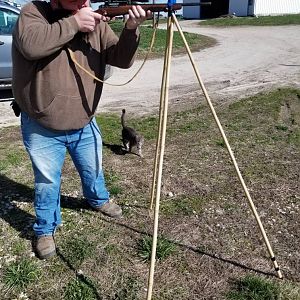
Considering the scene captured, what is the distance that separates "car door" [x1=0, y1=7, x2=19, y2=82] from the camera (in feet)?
28.3

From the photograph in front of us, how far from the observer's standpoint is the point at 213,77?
11523mm

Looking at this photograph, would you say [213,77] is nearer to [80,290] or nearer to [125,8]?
[125,8]

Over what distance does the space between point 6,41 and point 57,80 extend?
645 cm

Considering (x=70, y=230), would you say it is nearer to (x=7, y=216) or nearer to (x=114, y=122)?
(x=7, y=216)

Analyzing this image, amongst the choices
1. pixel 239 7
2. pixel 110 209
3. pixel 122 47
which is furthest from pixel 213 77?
pixel 239 7

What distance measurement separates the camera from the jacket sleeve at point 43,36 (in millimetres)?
2598

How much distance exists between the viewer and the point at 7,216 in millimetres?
4113

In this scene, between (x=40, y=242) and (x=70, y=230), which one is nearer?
(x=40, y=242)

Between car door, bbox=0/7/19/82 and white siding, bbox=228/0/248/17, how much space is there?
114ft

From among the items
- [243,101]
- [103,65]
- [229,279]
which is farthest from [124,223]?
[243,101]

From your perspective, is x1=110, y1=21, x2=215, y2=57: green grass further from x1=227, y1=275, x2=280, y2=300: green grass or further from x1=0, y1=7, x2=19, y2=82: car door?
x1=227, y1=275, x2=280, y2=300: green grass

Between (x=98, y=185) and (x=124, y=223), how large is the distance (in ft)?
1.52

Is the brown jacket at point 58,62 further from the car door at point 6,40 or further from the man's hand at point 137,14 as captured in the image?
the car door at point 6,40

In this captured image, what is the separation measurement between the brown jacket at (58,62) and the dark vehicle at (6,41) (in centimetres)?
616
